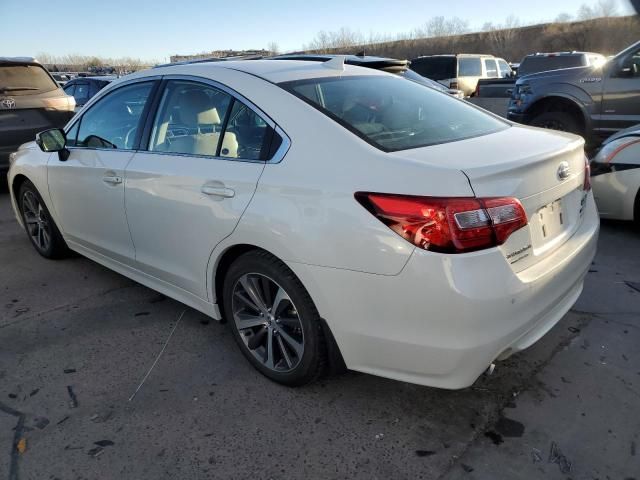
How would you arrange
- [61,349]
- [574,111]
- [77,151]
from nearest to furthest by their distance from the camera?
[61,349], [77,151], [574,111]

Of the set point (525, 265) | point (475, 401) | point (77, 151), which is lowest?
point (475, 401)

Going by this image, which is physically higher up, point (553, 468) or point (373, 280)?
point (373, 280)

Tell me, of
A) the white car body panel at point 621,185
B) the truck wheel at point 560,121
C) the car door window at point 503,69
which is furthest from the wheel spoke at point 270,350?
the car door window at point 503,69

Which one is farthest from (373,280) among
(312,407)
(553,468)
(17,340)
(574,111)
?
(574,111)

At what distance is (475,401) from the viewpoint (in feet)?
8.61

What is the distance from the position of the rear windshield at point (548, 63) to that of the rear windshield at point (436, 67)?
318cm

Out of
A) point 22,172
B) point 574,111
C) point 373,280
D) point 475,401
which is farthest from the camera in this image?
point 574,111

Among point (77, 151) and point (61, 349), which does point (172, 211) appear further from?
point (77, 151)

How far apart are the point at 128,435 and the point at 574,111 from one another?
8.16 meters

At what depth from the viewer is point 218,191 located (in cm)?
273

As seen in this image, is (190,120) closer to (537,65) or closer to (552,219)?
(552,219)

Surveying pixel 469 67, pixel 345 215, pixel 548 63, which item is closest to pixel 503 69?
pixel 469 67

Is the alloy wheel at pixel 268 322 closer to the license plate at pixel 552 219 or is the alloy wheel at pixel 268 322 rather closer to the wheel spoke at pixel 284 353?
the wheel spoke at pixel 284 353

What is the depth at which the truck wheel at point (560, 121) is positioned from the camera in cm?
832
